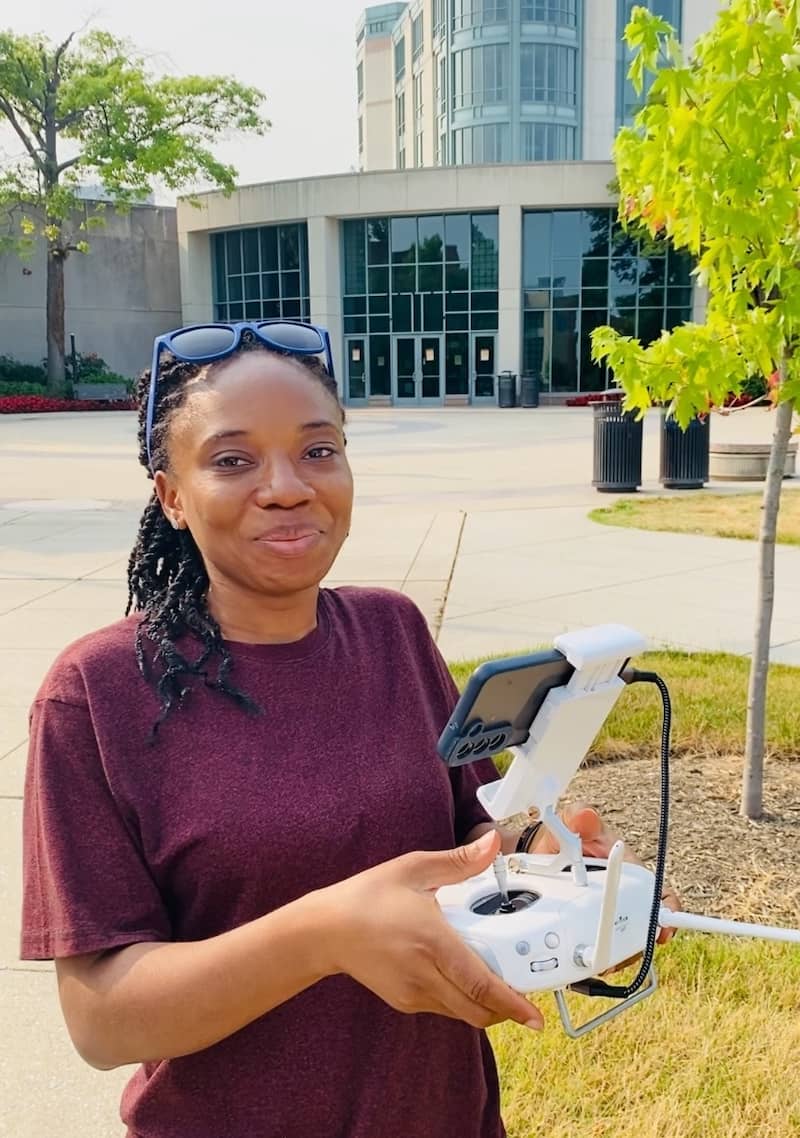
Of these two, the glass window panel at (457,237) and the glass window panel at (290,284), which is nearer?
the glass window panel at (457,237)

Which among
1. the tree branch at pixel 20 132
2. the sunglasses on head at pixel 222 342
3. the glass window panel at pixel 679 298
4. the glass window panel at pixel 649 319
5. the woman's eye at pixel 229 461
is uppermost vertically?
the tree branch at pixel 20 132

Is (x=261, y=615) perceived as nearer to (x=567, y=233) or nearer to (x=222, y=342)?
(x=222, y=342)

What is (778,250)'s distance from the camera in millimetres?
3586

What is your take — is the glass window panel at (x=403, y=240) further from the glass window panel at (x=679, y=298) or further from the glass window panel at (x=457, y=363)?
the glass window panel at (x=679, y=298)

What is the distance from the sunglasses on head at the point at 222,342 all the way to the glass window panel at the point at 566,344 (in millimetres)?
37239

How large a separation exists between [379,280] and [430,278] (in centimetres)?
191

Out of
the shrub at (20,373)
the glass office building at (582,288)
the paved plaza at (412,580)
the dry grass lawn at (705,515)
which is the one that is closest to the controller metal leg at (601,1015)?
the paved plaza at (412,580)

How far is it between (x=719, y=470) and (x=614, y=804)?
12190 millimetres

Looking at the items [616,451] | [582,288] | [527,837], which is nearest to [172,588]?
[527,837]

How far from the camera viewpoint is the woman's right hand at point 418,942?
901 millimetres

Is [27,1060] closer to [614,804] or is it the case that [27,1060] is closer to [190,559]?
[190,559]

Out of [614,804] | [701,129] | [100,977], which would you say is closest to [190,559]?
[100,977]

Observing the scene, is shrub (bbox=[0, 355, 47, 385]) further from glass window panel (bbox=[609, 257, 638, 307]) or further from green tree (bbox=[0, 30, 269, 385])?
glass window panel (bbox=[609, 257, 638, 307])

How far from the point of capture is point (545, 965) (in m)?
0.91
